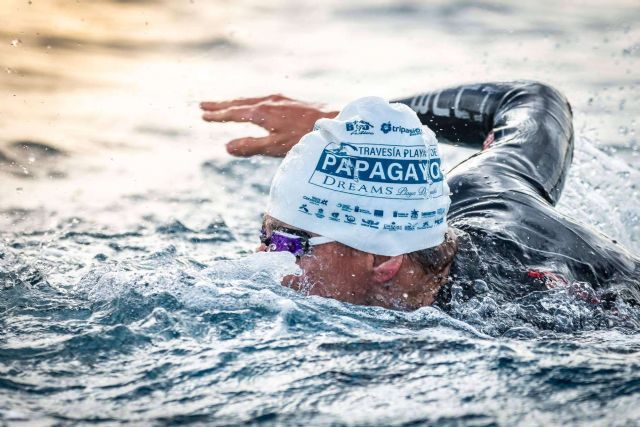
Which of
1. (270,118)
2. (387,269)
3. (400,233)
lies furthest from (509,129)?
(387,269)

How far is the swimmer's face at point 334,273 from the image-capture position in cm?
387

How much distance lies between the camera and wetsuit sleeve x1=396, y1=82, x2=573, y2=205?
16.2ft

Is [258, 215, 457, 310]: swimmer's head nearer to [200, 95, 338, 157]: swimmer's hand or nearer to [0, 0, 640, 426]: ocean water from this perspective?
[0, 0, 640, 426]: ocean water

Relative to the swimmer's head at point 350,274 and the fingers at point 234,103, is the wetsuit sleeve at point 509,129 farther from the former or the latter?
the swimmer's head at point 350,274

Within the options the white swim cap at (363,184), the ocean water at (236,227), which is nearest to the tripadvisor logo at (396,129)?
the white swim cap at (363,184)

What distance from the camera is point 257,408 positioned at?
9.83 ft

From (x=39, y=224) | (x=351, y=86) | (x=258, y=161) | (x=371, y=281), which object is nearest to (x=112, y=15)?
(x=351, y=86)

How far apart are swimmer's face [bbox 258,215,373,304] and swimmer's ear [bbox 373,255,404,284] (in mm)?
26

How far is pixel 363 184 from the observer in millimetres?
3881

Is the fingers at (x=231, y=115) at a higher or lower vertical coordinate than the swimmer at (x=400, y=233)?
higher

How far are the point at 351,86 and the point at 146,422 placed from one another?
6.47 metres

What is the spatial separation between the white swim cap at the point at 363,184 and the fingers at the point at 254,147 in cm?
106

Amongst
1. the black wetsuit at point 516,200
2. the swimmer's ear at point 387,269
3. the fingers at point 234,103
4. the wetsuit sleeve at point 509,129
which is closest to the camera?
the swimmer's ear at point 387,269

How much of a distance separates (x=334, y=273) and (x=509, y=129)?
1.85 metres
